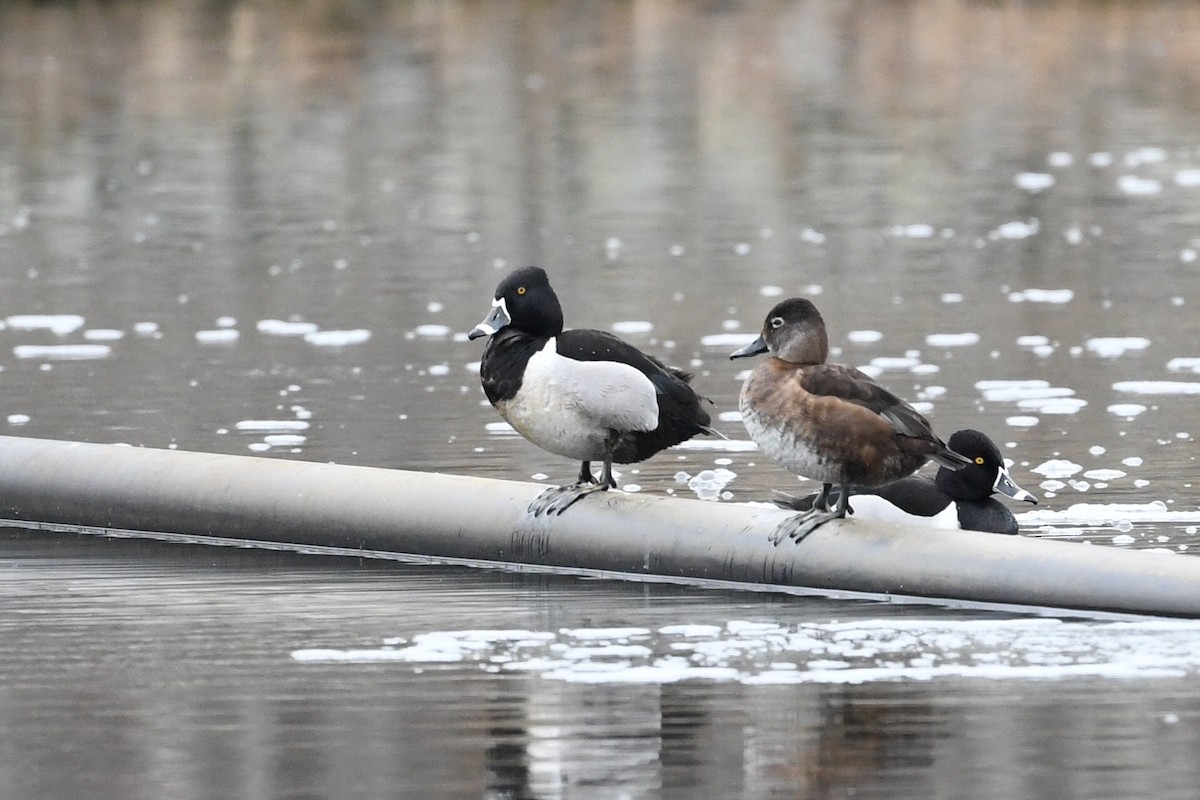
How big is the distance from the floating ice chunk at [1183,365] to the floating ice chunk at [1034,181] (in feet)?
31.8

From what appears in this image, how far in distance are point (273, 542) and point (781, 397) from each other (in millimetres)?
2351

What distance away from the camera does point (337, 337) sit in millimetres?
15797

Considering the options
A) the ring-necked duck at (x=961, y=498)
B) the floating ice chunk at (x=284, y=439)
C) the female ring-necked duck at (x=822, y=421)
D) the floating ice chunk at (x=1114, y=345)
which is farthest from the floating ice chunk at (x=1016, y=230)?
the female ring-necked duck at (x=822, y=421)

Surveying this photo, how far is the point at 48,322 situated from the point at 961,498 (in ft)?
28.3

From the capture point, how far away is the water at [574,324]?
6777 mm

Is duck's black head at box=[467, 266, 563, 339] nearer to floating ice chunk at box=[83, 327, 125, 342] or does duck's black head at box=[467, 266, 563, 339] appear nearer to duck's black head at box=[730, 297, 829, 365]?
duck's black head at box=[730, 297, 829, 365]

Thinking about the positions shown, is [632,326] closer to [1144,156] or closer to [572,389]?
[572,389]

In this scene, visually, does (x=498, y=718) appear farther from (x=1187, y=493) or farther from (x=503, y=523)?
(x=1187, y=493)

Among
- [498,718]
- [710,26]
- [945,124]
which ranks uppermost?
[710,26]

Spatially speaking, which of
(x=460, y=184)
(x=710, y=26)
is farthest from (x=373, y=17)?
(x=460, y=184)

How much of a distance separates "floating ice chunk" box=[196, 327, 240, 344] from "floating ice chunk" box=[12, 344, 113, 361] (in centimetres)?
60

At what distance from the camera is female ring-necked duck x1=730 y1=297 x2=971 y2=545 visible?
8.53 metres

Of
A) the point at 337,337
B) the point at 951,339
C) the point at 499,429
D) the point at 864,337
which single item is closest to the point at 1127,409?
the point at 951,339

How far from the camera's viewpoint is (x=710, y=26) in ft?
164
